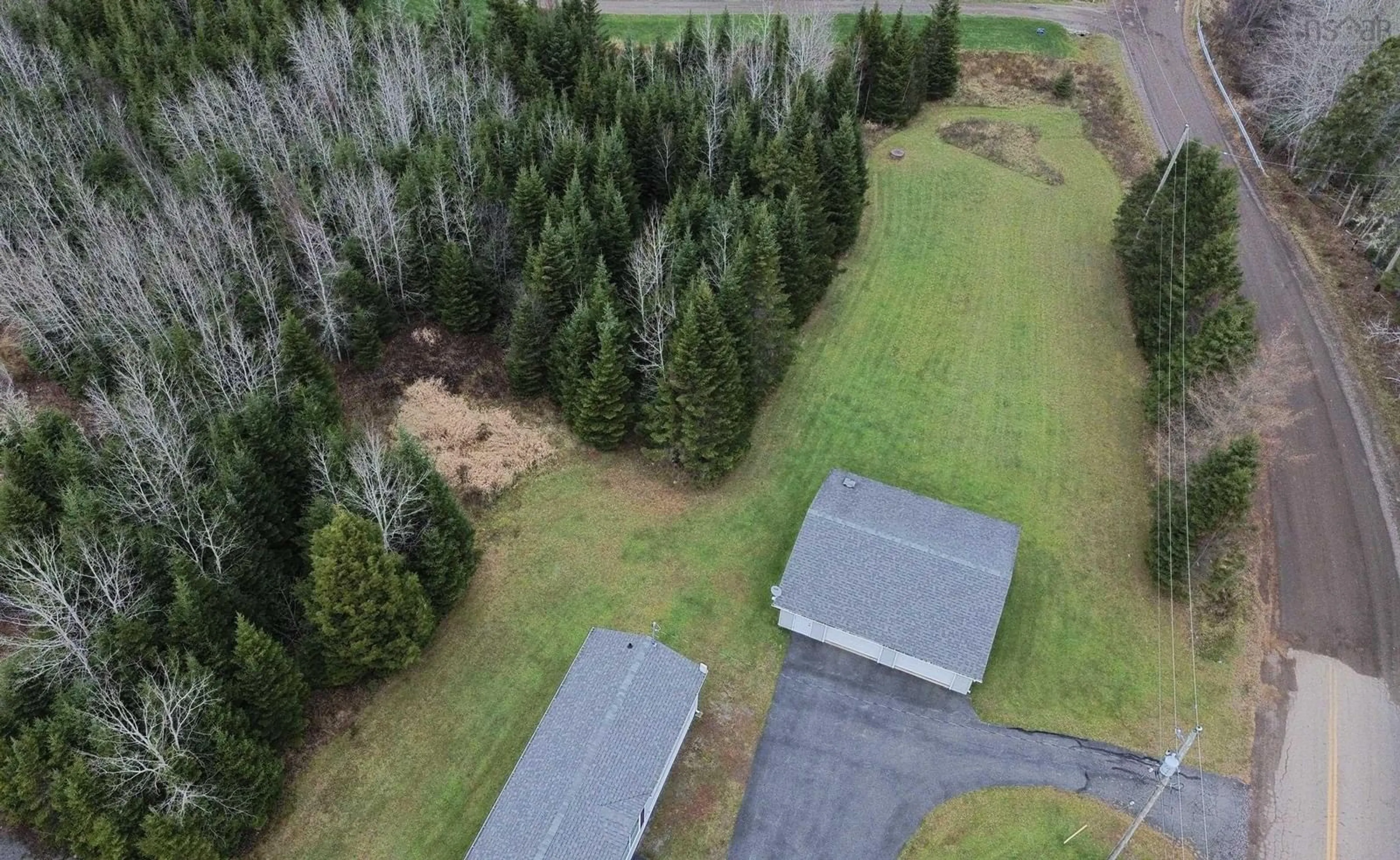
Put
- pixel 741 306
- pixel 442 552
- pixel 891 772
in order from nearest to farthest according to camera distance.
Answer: pixel 891 772, pixel 442 552, pixel 741 306

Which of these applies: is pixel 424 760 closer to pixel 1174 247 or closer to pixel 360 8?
pixel 1174 247

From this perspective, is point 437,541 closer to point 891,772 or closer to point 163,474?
point 163,474

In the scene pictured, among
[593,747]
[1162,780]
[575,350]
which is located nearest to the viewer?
[1162,780]

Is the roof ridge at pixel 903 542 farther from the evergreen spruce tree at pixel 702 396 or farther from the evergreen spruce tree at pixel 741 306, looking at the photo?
the evergreen spruce tree at pixel 741 306

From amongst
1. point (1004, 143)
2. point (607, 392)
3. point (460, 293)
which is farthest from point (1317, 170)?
point (460, 293)

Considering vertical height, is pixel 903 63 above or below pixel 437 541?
above

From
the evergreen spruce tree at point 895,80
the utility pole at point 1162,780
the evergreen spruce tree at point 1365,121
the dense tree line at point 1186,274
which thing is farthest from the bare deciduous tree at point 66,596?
the evergreen spruce tree at point 1365,121

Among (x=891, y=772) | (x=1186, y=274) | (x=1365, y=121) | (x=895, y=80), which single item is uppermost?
(x=1365, y=121)

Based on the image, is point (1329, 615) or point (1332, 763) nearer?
point (1332, 763)
